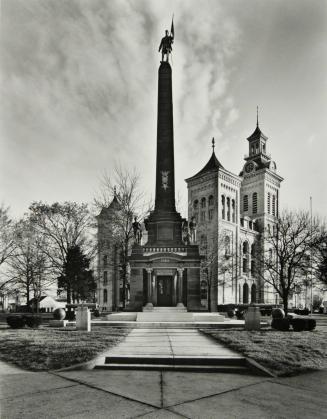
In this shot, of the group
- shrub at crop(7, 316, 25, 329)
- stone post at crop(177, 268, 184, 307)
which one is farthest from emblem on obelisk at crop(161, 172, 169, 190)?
shrub at crop(7, 316, 25, 329)

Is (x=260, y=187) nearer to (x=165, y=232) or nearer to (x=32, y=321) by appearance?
(x=165, y=232)

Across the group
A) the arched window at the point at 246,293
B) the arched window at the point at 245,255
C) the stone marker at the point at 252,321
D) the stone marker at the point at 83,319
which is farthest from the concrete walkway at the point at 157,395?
the arched window at the point at 246,293

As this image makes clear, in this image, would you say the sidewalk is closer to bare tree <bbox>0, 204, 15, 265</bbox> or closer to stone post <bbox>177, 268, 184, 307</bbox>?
stone post <bbox>177, 268, 184, 307</bbox>

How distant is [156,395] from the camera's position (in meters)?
7.29

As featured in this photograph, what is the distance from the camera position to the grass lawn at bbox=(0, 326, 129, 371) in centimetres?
1004

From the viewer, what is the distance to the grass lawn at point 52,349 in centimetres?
1004

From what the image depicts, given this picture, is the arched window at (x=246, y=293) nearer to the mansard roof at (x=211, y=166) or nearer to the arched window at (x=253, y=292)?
the arched window at (x=253, y=292)

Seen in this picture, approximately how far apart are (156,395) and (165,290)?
55.9 ft

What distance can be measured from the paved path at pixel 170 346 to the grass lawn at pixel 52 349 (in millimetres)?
532

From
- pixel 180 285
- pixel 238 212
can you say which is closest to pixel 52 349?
pixel 180 285

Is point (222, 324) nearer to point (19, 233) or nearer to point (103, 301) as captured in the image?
point (19, 233)

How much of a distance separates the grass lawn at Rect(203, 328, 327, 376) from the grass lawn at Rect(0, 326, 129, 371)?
4.14m

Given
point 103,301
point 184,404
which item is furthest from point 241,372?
point 103,301

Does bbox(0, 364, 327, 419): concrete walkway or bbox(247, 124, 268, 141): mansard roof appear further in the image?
bbox(247, 124, 268, 141): mansard roof
